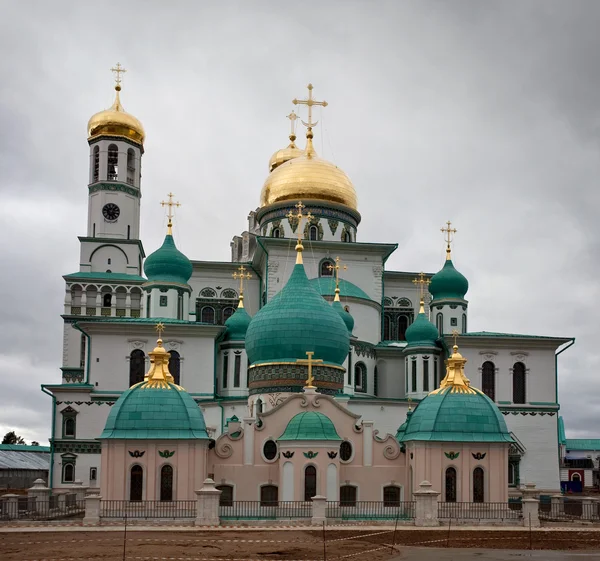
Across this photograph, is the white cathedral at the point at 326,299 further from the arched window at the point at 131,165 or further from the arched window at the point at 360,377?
the arched window at the point at 131,165

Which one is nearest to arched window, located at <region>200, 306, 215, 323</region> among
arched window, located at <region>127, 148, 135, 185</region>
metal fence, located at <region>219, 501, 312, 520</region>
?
arched window, located at <region>127, 148, 135, 185</region>

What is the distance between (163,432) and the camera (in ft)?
96.7

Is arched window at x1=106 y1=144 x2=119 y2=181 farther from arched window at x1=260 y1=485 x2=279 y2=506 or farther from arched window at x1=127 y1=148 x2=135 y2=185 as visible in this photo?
arched window at x1=260 y1=485 x2=279 y2=506

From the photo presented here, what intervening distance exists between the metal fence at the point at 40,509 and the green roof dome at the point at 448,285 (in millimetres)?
21194

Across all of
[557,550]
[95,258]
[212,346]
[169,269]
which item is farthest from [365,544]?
[95,258]

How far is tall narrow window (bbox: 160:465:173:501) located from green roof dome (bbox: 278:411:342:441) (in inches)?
137

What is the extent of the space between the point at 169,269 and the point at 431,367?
509 inches

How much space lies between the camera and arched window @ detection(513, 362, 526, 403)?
44.7 metres

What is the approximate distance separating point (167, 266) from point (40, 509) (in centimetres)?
1790

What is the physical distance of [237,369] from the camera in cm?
4447

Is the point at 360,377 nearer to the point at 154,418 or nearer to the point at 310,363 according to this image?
the point at 310,363

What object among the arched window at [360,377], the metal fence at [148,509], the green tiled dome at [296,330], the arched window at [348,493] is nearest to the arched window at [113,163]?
the arched window at [360,377]

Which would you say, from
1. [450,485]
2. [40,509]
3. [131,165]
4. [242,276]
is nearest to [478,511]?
[450,485]

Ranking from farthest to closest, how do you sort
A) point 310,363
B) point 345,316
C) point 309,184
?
1. point 309,184
2. point 345,316
3. point 310,363
